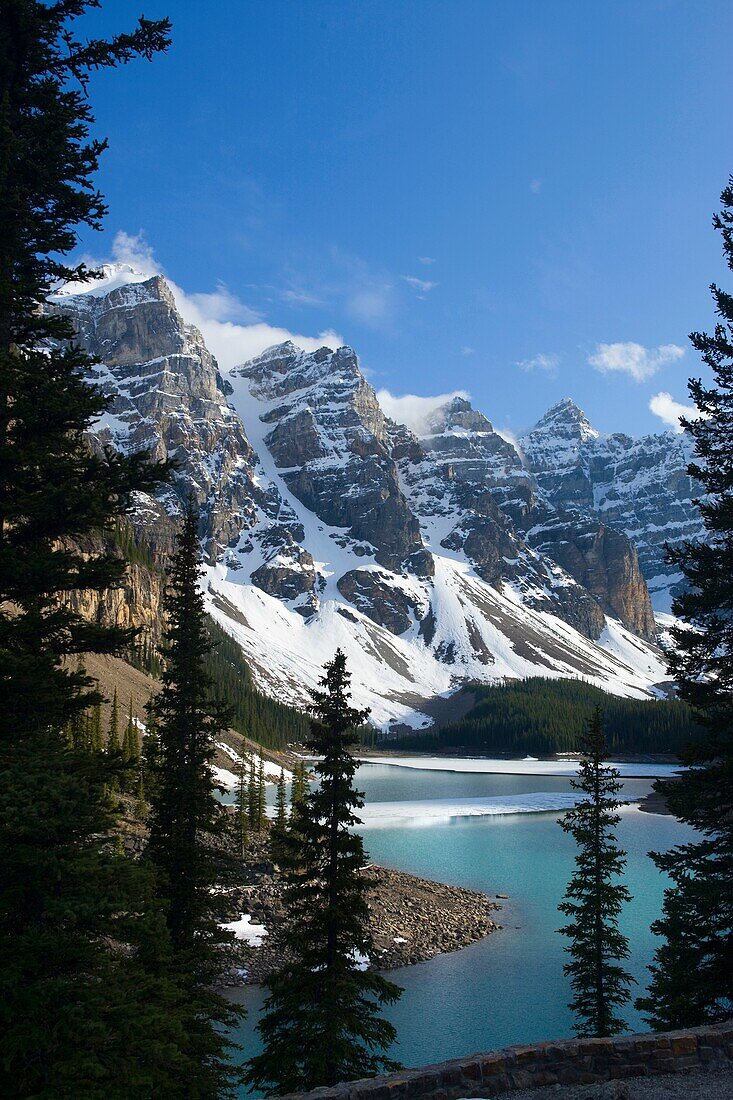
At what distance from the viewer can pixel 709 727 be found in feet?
53.7

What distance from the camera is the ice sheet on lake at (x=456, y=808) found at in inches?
3423

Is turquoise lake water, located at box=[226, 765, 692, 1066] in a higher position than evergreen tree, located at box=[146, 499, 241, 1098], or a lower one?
lower

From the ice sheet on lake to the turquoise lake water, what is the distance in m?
1.34

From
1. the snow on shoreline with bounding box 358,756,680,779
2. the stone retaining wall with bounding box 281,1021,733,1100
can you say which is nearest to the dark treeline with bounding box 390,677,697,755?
the snow on shoreline with bounding box 358,756,680,779

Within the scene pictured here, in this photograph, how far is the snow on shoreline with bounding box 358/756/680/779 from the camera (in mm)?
142625

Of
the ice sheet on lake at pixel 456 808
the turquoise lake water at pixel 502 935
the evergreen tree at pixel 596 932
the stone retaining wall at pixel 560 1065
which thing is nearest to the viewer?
the stone retaining wall at pixel 560 1065

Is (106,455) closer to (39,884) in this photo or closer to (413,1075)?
(39,884)

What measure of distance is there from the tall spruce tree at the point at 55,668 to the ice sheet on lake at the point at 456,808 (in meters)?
75.7

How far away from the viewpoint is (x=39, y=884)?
7.94m

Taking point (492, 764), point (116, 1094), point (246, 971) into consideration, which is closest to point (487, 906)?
point (246, 971)

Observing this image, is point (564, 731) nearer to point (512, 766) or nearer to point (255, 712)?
point (512, 766)

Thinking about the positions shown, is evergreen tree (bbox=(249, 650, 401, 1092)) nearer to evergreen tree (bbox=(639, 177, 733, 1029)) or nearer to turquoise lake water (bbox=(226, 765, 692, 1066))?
evergreen tree (bbox=(639, 177, 733, 1029))

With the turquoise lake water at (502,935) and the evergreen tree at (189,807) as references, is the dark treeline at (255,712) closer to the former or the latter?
the turquoise lake water at (502,935)

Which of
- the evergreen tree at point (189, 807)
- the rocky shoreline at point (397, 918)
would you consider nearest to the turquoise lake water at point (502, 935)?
the rocky shoreline at point (397, 918)
